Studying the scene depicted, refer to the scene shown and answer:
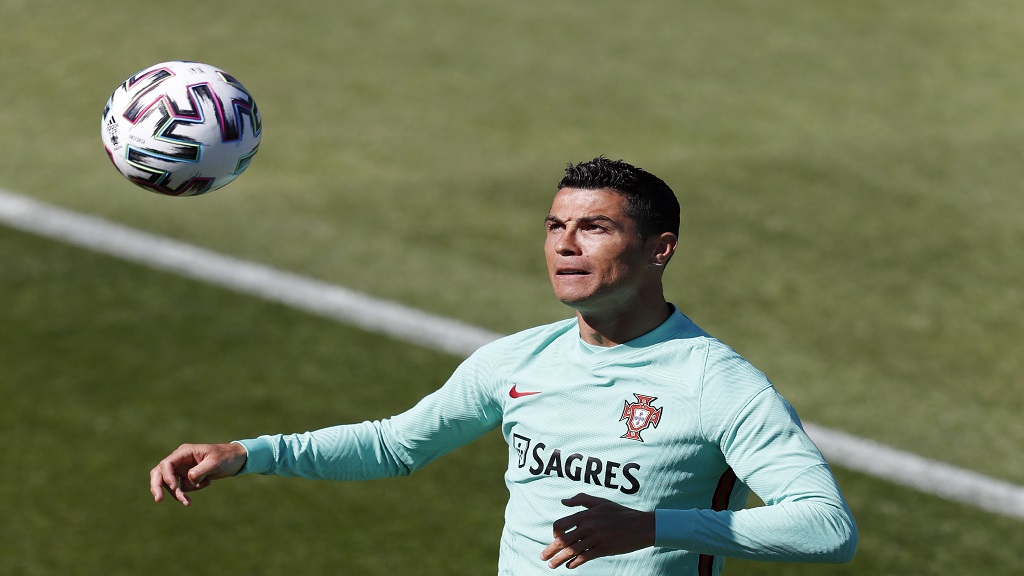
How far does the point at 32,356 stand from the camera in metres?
9.48

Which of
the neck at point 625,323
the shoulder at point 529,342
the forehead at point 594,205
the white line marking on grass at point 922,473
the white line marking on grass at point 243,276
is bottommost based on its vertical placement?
the white line marking on grass at point 922,473

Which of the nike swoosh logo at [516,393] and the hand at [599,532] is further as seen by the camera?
the nike swoosh logo at [516,393]

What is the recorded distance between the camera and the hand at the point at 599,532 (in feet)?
12.2

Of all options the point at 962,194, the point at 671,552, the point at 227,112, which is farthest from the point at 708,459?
the point at 962,194

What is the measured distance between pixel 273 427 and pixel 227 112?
3.41m

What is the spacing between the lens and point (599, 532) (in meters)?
3.72

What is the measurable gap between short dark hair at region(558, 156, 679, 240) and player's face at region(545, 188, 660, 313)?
0.03 metres

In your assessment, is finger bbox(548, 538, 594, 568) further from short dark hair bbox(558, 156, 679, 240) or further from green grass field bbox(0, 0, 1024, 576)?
green grass field bbox(0, 0, 1024, 576)

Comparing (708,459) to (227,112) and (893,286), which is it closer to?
(227,112)

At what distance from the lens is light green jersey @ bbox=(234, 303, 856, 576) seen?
12.8 feet

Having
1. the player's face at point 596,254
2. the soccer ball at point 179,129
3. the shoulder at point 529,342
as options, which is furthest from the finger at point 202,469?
the soccer ball at point 179,129

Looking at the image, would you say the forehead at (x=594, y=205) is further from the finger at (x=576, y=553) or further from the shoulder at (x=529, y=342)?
the finger at (x=576, y=553)

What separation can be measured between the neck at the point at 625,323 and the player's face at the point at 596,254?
4 centimetres

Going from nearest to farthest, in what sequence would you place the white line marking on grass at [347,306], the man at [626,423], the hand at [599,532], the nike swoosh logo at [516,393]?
the hand at [599,532] → the man at [626,423] → the nike swoosh logo at [516,393] → the white line marking on grass at [347,306]
